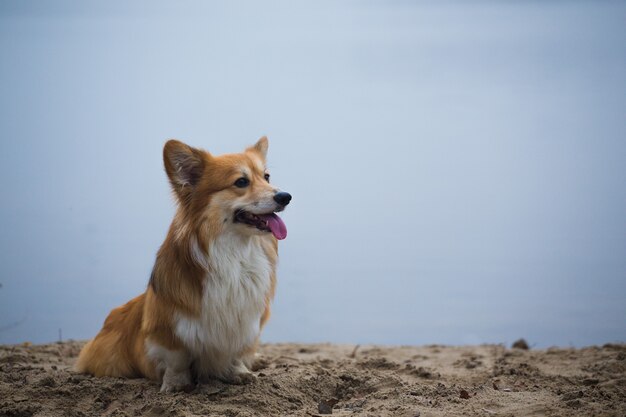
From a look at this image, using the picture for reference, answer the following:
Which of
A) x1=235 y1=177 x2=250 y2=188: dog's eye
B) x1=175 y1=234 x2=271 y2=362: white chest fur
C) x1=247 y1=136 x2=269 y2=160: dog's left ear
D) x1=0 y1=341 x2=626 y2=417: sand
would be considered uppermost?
x1=247 y1=136 x2=269 y2=160: dog's left ear

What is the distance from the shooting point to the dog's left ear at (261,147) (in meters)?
5.19

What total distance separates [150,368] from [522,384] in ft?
9.28

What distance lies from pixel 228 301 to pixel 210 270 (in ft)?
0.81

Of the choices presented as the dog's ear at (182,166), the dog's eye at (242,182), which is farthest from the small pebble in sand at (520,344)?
the dog's ear at (182,166)

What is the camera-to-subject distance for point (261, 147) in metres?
5.24

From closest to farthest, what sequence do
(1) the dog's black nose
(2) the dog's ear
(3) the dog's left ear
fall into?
(1) the dog's black nose
(2) the dog's ear
(3) the dog's left ear

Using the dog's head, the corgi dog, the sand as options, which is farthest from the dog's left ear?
the sand

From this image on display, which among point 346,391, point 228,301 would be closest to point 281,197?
point 228,301

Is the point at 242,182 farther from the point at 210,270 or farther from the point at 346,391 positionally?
the point at 346,391

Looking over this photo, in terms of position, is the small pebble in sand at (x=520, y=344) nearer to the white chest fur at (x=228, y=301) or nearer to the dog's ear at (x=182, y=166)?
the white chest fur at (x=228, y=301)

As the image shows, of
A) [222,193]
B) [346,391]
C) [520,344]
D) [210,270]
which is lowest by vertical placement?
[346,391]

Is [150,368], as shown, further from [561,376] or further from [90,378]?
[561,376]

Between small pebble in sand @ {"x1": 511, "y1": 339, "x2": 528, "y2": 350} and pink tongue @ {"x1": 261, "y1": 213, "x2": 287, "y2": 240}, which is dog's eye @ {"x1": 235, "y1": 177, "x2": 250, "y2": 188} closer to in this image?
pink tongue @ {"x1": 261, "y1": 213, "x2": 287, "y2": 240}

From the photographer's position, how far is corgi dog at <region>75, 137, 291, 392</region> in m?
4.47
